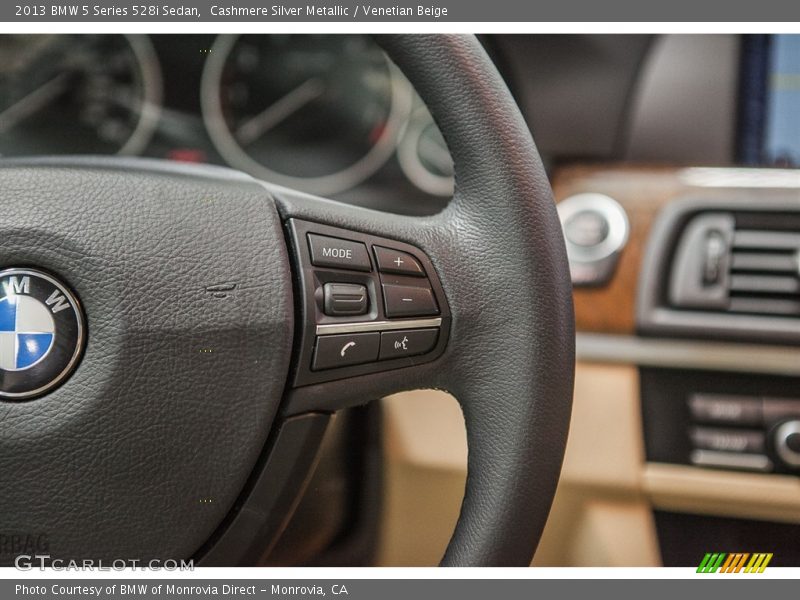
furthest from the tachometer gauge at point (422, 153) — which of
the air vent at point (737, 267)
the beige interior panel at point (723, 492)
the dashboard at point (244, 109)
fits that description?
the beige interior panel at point (723, 492)

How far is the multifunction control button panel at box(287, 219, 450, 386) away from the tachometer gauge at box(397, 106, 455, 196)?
0.91 m

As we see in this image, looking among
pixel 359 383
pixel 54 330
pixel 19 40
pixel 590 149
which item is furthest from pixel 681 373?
pixel 19 40

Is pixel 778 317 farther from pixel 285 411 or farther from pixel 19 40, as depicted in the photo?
pixel 19 40

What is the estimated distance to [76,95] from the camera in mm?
1639

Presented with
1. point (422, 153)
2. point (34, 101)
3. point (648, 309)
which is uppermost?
point (34, 101)

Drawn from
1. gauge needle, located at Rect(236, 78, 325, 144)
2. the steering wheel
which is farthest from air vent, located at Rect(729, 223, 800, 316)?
gauge needle, located at Rect(236, 78, 325, 144)

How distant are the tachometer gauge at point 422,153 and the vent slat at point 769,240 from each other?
0.60 metres

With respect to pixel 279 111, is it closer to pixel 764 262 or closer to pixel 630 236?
pixel 630 236

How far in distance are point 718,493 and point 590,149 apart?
2.04 feet
